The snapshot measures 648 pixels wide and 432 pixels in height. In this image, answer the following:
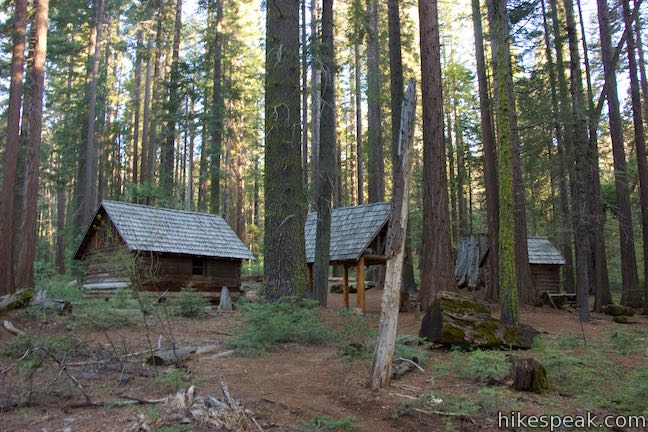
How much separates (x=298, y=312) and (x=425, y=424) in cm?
529

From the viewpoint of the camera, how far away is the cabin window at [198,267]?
21.0 metres

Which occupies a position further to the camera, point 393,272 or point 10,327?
point 10,327

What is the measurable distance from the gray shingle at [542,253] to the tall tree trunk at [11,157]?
71.5 feet

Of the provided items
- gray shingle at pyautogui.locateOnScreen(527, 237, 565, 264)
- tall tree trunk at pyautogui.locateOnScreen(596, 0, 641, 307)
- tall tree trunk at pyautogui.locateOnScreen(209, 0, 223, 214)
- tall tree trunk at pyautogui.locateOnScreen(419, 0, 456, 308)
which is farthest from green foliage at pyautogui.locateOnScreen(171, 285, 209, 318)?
gray shingle at pyautogui.locateOnScreen(527, 237, 565, 264)

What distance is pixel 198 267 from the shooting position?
21.2 metres

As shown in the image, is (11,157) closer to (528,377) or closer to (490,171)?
(528,377)

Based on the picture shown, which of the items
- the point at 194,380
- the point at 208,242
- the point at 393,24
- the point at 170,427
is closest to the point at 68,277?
the point at 208,242

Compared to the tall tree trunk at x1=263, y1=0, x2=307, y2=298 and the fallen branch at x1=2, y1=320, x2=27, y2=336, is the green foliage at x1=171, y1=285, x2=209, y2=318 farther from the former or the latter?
the tall tree trunk at x1=263, y1=0, x2=307, y2=298

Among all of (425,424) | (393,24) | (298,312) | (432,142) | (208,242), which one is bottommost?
(425,424)

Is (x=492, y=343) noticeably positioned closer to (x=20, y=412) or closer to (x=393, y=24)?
(x=20, y=412)

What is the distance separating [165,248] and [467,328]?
13.6 m

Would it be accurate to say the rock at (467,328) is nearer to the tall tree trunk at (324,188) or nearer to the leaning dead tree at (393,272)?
the leaning dead tree at (393,272)

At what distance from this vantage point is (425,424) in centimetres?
528

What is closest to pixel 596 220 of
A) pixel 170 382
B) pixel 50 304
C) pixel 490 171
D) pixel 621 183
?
pixel 621 183
